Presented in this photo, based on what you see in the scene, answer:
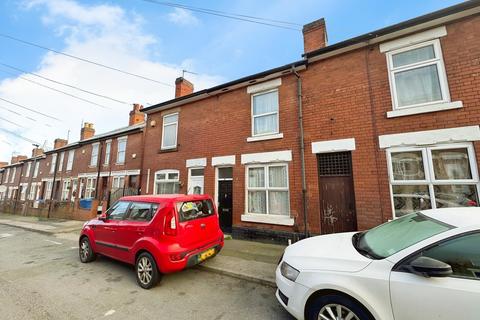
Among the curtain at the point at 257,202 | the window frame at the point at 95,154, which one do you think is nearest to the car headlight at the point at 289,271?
the curtain at the point at 257,202

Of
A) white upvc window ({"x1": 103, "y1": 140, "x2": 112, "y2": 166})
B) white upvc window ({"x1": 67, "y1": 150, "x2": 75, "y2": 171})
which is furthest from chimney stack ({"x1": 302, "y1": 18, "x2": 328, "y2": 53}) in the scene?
white upvc window ({"x1": 67, "y1": 150, "x2": 75, "y2": 171})

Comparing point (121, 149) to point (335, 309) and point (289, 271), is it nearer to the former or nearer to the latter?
point (289, 271)

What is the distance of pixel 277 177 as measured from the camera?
7.64 metres

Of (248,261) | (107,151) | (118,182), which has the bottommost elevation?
(248,261)

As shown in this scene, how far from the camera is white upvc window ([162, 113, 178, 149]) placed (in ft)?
35.8

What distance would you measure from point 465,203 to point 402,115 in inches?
98.4

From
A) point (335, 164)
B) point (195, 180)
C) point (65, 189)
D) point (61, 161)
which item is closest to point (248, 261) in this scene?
point (335, 164)

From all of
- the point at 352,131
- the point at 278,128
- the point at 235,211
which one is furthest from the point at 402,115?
the point at 235,211

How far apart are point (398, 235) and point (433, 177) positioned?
3779 mm

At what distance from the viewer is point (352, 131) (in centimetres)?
644

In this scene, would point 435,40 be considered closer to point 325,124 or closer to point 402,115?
point 402,115

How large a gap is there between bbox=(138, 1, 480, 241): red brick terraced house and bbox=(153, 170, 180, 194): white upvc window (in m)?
1.25

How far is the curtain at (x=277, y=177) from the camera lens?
24.6 ft

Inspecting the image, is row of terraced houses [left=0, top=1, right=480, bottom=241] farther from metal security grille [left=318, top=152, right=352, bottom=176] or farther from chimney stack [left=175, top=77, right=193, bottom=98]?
chimney stack [left=175, top=77, right=193, bottom=98]
